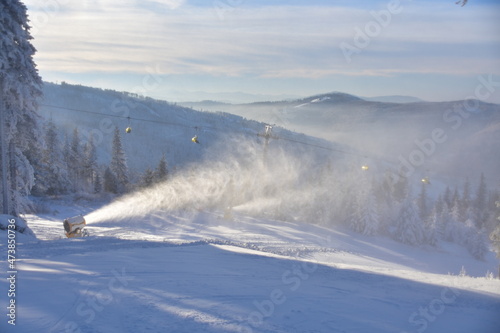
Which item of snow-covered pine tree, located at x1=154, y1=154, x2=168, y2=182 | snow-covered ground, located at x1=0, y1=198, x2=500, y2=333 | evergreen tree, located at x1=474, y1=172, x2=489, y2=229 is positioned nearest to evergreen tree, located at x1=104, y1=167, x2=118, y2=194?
snow-covered pine tree, located at x1=154, y1=154, x2=168, y2=182

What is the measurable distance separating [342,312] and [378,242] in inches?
1700

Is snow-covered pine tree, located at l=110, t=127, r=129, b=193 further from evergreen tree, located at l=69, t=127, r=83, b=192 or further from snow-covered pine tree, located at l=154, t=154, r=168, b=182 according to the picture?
evergreen tree, located at l=69, t=127, r=83, b=192

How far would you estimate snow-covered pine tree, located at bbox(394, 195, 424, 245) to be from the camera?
4919 cm

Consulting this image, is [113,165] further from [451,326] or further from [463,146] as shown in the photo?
[463,146]

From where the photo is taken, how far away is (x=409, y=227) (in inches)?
1948

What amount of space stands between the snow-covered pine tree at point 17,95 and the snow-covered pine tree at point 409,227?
46564 mm

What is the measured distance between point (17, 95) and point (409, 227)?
48.3 metres

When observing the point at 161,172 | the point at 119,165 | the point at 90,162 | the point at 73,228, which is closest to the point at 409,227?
the point at 161,172

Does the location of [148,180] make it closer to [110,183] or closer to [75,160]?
[110,183]

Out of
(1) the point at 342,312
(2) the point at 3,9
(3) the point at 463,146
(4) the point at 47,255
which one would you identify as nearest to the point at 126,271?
(4) the point at 47,255

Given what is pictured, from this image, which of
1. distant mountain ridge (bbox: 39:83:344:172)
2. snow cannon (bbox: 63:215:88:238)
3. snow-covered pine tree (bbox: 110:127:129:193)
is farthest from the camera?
distant mountain ridge (bbox: 39:83:344:172)

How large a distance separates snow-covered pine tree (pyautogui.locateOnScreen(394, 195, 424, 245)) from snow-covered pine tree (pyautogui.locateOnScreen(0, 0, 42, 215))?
4656cm

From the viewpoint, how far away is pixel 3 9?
16.7m

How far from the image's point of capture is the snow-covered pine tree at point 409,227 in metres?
49.2
